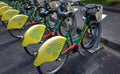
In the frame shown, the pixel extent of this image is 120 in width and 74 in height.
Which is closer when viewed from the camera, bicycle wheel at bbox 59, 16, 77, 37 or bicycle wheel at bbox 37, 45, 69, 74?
bicycle wheel at bbox 37, 45, 69, 74

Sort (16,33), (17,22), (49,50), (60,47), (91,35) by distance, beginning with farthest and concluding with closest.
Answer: (16,33) < (17,22) < (91,35) < (60,47) < (49,50)

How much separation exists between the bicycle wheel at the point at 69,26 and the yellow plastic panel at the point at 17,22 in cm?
114

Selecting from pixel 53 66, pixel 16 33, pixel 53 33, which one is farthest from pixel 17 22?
pixel 53 66

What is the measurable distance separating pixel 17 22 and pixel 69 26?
158 centimetres

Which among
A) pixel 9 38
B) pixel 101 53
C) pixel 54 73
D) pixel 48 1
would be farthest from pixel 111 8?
pixel 54 73

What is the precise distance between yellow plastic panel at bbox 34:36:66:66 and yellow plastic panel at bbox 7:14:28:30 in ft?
7.15

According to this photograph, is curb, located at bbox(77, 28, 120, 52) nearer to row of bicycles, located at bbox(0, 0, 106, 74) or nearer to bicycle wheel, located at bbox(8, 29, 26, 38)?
row of bicycles, located at bbox(0, 0, 106, 74)

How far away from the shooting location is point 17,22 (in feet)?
17.3

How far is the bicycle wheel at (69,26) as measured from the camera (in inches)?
210

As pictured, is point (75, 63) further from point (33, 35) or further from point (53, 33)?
point (33, 35)

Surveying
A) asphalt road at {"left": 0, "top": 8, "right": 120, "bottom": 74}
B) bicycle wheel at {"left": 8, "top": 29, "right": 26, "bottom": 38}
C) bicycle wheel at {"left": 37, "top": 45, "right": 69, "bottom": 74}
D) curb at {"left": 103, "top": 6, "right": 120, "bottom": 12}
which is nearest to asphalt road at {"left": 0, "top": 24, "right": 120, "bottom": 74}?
asphalt road at {"left": 0, "top": 8, "right": 120, "bottom": 74}

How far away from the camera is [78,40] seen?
417 cm

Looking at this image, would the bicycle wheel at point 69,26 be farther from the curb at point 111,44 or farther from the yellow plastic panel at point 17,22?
the yellow plastic panel at point 17,22

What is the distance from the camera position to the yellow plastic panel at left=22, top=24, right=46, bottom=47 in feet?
13.3
